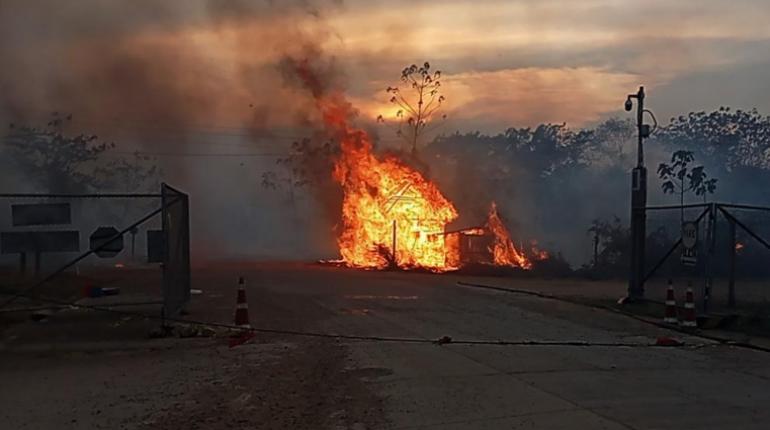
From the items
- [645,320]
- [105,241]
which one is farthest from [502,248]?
[105,241]

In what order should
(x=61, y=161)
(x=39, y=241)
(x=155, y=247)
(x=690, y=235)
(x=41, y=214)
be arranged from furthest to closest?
(x=61, y=161)
(x=41, y=214)
(x=39, y=241)
(x=690, y=235)
(x=155, y=247)

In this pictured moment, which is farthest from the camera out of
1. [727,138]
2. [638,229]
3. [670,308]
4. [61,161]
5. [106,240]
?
[727,138]

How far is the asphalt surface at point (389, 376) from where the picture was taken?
811 cm

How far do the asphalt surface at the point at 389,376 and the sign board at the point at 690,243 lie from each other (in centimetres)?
168

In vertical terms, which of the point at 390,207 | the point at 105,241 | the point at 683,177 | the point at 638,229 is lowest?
the point at 105,241

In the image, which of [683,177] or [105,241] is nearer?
[105,241]

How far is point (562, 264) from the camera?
38906mm

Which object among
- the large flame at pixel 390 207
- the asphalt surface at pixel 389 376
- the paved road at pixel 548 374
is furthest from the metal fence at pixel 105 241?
the large flame at pixel 390 207

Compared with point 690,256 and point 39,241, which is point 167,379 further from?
point 690,256

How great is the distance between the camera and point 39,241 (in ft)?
56.1

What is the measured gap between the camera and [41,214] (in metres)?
17.3

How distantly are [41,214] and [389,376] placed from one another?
10.2 meters

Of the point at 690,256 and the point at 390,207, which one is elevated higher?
Result: the point at 390,207

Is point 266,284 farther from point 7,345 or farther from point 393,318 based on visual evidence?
point 7,345
